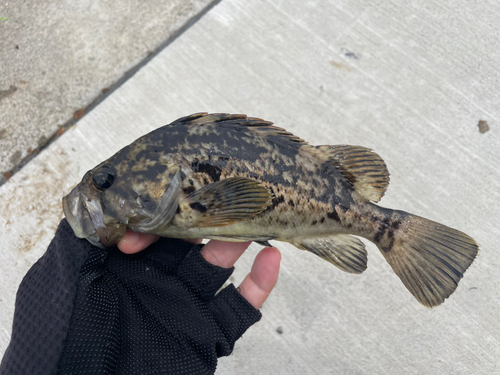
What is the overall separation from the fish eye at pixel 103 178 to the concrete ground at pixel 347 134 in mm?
1321

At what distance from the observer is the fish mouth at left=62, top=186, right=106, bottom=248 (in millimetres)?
1991

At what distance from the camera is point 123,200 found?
6.49 feet

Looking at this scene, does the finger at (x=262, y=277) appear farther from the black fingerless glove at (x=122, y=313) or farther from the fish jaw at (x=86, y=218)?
the fish jaw at (x=86, y=218)

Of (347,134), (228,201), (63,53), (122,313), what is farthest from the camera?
(63,53)

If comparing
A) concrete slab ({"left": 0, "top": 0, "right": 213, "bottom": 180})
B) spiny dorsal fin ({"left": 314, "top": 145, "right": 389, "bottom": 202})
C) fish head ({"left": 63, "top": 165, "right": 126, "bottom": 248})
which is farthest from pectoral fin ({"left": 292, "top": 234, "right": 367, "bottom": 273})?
concrete slab ({"left": 0, "top": 0, "right": 213, "bottom": 180})

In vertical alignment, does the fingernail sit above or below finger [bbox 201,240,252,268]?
above

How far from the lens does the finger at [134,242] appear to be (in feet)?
7.00

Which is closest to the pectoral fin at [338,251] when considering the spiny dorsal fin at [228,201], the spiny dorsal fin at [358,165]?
the spiny dorsal fin at [358,165]

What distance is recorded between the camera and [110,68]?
140 inches

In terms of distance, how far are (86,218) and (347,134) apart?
2.32 m

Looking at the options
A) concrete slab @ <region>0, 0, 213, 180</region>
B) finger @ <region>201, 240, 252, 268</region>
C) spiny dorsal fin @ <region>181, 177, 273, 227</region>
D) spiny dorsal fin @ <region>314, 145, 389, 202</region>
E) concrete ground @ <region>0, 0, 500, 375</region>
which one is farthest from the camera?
concrete slab @ <region>0, 0, 213, 180</region>

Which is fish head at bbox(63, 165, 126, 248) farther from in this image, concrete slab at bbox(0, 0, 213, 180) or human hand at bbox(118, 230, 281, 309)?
concrete slab at bbox(0, 0, 213, 180)

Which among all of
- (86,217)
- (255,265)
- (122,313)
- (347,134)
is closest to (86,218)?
(86,217)

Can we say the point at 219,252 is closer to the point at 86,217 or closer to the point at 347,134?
the point at 86,217
